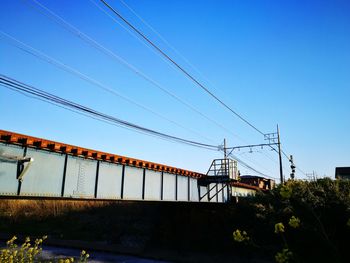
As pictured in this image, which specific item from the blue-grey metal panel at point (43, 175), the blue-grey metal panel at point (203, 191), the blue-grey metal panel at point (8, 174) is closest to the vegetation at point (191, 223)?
the blue-grey metal panel at point (203, 191)

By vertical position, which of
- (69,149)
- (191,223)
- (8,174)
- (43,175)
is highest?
(69,149)

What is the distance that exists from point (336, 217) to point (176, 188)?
12.6 meters

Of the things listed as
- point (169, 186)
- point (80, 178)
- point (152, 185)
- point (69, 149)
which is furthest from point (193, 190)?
point (69, 149)

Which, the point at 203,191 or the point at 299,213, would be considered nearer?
the point at 299,213

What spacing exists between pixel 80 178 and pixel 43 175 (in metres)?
2.29

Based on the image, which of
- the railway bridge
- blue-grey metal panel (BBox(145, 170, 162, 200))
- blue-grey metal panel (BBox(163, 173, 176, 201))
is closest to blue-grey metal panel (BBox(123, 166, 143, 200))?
the railway bridge

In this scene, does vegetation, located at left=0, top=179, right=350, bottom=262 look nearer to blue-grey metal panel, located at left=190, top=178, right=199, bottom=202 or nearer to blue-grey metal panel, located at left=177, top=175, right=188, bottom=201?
blue-grey metal panel, located at left=190, top=178, right=199, bottom=202

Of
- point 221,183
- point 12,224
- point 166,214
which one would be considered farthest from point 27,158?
point 12,224

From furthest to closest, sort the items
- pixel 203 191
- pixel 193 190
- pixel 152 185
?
pixel 203 191, pixel 193 190, pixel 152 185

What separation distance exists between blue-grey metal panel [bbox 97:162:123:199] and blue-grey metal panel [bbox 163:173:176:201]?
5.30m

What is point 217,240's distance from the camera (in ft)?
109

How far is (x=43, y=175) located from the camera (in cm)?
1342

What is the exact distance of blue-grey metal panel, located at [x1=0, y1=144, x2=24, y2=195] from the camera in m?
11.7

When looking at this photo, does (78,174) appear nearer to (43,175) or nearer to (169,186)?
(43,175)
